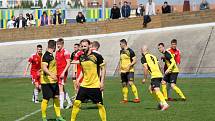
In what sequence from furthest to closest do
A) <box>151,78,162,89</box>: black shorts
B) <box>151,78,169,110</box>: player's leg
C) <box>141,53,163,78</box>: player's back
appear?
1. <box>141,53,163,78</box>: player's back
2. <box>151,78,162,89</box>: black shorts
3. <box>151,78,169,110</box>: player's leg

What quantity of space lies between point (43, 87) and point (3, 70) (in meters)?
28.9

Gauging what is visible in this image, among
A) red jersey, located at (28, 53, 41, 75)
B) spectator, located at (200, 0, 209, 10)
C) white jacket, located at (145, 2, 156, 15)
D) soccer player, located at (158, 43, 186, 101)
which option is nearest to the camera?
soccer player, located at (158, 43, 186, 101)

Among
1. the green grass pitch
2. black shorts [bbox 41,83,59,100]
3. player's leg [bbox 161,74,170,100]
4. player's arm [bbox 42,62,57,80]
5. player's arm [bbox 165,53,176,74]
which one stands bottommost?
the green grass pitch

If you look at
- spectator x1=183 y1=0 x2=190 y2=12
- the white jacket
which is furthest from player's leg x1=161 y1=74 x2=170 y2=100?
spectator x1=183 y1=0 x2=190 y2=12

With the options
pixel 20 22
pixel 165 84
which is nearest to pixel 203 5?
pixel 20 22

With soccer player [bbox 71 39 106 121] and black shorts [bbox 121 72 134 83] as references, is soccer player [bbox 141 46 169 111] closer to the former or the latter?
black shorts [bbox 121 72 134 83]

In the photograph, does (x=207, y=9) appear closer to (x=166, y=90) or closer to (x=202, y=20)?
(x=202, y=20)

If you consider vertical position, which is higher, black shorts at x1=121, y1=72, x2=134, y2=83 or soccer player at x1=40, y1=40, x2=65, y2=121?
soccer player at x1=40, y1=40, x2=65, y2=121

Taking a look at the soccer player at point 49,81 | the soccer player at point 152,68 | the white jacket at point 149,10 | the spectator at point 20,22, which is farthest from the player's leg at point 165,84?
the spectator at point 20,22

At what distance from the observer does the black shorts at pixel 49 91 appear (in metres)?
16.1

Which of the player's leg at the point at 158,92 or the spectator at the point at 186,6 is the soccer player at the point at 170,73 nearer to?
the player's leg at the point at 158,92

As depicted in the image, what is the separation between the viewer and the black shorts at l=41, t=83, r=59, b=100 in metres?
16.1

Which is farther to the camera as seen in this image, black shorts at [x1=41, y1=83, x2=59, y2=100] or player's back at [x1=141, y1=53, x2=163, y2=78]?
player's back at [x1=141, y1=53, x2=163, y2=78]

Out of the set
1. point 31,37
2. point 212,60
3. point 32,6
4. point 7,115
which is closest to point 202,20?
point 212,60
